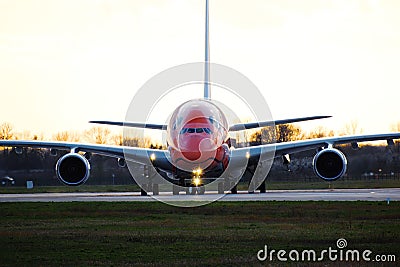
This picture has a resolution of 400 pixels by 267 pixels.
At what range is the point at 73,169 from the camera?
1495 inches

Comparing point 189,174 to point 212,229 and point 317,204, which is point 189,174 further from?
point 212,229

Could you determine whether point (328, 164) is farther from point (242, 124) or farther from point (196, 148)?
point (196, 148)

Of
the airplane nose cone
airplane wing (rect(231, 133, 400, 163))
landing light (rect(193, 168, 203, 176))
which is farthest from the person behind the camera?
airplane wing (rect(231, 133, 400, 163))

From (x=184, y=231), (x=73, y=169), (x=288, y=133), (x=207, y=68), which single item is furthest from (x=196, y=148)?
(x=288, y=133)

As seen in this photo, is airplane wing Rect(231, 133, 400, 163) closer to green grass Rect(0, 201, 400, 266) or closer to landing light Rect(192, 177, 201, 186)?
landing light Rect(192, 177, 201, 186)

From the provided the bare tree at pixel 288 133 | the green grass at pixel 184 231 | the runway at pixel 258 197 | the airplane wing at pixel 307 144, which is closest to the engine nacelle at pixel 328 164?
the runway at pixel 258 197

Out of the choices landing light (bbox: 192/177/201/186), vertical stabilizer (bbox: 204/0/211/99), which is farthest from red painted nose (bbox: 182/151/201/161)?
vertical stabilizer (bbox: 204/0/211/99)

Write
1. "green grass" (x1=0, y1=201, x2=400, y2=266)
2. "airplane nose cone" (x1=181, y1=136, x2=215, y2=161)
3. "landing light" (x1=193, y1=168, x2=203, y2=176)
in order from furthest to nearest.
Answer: "landing light" (x1=193, y1=168, x2=203, y2=176), "airplane nose cone" (x1=181, y1=136, x2=215, y2=161), "green grass" (x1=0, y1=201, x2=400, y2=266)

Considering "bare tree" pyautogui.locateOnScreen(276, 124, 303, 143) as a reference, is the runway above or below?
below

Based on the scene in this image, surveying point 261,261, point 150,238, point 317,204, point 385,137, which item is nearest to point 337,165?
point 385,137

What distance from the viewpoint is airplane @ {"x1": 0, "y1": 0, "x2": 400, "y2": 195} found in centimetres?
3484

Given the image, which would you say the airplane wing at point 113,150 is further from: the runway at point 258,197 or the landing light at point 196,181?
the landing light at point 196,181

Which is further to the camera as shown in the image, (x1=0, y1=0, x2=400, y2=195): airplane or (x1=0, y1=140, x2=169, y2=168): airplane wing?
(x1=0, y1=140, x2=169, y2=168): airplane wing

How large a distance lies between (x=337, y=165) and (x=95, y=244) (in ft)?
73.5
